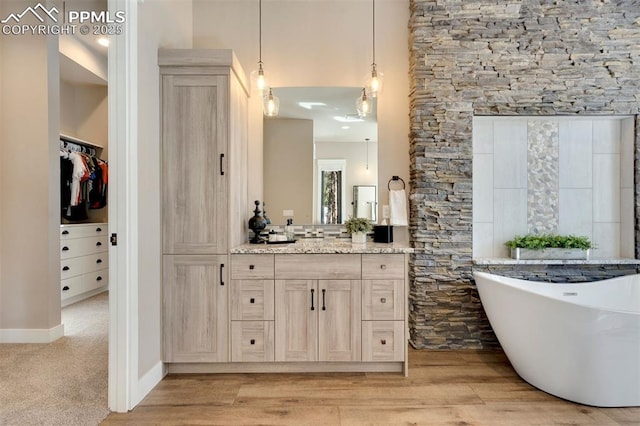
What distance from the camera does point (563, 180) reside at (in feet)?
10.5

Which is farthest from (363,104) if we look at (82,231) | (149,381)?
(82,231)

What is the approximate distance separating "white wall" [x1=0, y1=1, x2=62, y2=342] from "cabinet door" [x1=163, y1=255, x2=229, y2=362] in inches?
59.4

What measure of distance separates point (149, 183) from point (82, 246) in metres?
2.87

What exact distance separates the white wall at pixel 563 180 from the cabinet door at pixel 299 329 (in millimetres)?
1686

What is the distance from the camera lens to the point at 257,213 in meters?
2.94

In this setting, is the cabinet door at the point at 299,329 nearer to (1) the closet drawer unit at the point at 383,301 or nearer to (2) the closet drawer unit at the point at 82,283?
(1) the closet drawer unit at the point at 383,301

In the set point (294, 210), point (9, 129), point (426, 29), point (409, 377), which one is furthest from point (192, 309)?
point (426, 29)

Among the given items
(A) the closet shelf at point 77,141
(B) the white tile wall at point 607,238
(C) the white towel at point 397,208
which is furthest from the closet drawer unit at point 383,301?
(A) the closet shelf at point 77,141

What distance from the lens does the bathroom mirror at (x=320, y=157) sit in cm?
322

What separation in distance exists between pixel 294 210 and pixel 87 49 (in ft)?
12.2

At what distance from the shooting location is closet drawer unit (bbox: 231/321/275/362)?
249 cm

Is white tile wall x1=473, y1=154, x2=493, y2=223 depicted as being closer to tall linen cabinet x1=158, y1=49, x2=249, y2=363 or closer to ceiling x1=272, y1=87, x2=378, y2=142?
ceiling x1=272, y1=87, x2=378, y2=142

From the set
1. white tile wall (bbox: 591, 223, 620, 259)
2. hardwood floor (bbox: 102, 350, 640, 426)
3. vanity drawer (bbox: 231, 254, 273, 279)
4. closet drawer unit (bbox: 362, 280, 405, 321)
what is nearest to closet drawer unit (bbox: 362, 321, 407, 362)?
closet drawer unit (bbox: 362, 280, 405, 321)

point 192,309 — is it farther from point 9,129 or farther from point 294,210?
point 9,129
